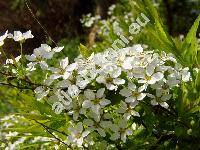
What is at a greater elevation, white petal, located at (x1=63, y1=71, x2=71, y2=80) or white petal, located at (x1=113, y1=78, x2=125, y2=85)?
white petal, located at (x1=63, y1=71, x2=71, y2=80)

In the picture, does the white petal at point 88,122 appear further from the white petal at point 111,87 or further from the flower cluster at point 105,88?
the white petal at point 111,87

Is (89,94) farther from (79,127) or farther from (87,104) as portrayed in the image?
(79,127)

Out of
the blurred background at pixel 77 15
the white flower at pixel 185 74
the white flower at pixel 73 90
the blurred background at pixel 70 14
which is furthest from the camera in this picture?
the blurred background at pixel 70 14

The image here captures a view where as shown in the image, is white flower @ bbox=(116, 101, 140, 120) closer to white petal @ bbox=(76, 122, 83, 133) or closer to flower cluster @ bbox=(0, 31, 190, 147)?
flower cluster @ bbox=(0, 31, 190, 147)

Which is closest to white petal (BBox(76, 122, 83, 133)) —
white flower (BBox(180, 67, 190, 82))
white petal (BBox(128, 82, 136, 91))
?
white petal (BBox(128, 82, 136, 91))

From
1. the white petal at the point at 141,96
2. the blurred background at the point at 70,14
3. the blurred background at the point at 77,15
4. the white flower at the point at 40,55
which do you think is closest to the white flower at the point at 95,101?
the white petal at the point at 141,96

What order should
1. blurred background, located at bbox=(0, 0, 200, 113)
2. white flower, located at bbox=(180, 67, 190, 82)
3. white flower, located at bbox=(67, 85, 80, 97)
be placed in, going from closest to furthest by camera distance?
white flower, located at bbox=(67, 85, 80, 97) → white flower, located at bbox=(180, 67, 190, 82) → blurred background, located at bbox=(0, 0, 200, 113)

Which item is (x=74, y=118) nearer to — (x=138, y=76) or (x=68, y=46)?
(x=138, y=76)

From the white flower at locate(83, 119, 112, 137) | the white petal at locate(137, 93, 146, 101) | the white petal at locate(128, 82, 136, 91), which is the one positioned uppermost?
the white petal at locate(128, 82, 136, 91)
